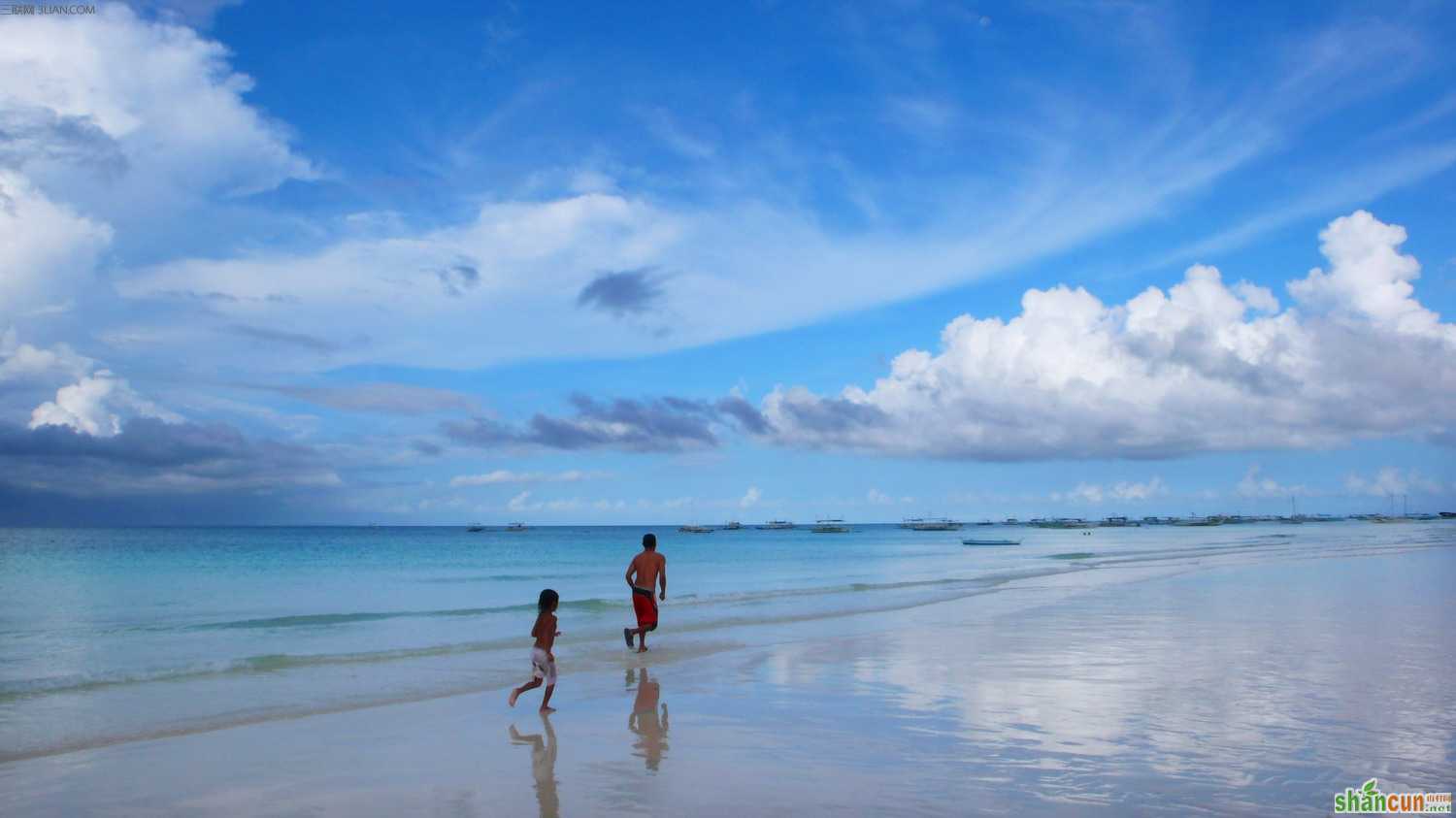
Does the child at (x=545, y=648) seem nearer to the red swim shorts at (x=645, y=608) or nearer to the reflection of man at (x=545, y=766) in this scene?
the reflection of man at (x=545, y=766)

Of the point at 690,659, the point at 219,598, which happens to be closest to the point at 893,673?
the point at 690,659

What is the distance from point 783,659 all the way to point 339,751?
748cm

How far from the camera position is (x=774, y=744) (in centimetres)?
888

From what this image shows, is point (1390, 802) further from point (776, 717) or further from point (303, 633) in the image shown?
point (303, 633)

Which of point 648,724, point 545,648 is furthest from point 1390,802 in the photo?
point 545,648

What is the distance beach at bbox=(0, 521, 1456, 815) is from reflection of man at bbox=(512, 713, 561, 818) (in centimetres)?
3

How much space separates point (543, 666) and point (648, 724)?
156cm

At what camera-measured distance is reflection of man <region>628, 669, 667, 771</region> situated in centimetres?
872

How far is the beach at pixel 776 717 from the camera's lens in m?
7.32

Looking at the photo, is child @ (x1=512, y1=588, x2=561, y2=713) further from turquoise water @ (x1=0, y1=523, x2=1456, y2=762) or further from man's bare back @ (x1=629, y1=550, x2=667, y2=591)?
man's bare back @ (x1=629, y1=550, x2=667, y2=591)

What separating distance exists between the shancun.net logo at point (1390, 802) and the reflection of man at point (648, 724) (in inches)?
216

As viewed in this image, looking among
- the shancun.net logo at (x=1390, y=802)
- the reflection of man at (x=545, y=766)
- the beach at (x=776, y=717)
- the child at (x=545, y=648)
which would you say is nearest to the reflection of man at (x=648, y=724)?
the beach at (x=776, y=717)

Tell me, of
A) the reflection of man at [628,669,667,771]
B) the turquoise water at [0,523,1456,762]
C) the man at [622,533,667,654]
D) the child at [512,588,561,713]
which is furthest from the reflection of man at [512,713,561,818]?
the man at [622,533,667,654]

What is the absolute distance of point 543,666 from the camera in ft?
35.3
